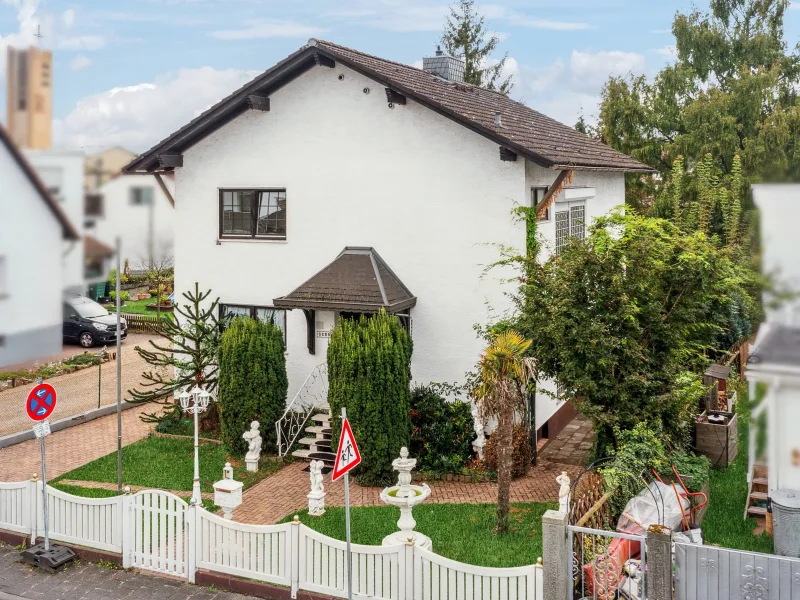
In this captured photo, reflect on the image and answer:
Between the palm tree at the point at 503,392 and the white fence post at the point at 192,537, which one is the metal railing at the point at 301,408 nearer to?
the white fence post at the point at 192,537

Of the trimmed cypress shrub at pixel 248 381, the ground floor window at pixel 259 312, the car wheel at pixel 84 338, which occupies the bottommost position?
the trimmed cypress shrub at pixel 248 381

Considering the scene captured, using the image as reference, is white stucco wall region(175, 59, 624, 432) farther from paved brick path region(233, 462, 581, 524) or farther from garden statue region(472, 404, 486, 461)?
paved brick path region(233, 462, 581, 524)

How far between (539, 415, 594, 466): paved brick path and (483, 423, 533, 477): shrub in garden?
1025mm

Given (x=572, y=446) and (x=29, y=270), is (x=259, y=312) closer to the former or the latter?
(x=572, y=446)

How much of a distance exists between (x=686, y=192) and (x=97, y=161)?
26056 millimetres

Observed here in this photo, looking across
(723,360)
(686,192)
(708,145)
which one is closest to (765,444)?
(723,360)

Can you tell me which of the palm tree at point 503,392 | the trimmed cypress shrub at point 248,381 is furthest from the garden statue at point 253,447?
the palm tree at point 503,392

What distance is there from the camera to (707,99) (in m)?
27.7

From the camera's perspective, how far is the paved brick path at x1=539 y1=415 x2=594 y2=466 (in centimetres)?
1641

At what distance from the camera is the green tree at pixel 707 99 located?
24.8 meters

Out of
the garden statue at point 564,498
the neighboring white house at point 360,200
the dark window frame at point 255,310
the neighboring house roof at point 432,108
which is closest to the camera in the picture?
the garden statue at point 564,498

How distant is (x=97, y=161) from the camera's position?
3.41 ft

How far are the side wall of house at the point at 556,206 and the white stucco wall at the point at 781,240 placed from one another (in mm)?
13322

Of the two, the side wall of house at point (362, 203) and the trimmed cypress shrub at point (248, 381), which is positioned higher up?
the side wall of house at point (362, 203)
